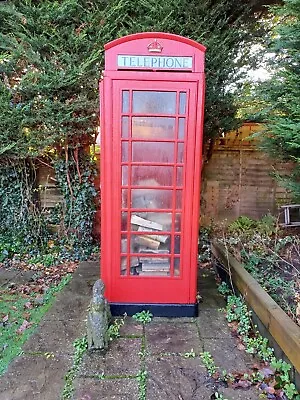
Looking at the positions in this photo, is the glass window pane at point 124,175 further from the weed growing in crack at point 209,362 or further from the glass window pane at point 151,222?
Answer: the weed growing in crack at point 209,362

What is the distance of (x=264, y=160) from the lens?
6176 millimetres

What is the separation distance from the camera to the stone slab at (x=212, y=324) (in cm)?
311

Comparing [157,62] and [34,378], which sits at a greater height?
[157,62]

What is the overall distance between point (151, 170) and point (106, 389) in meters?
1.89

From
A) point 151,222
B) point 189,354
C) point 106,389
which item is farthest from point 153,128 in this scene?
point 106,389

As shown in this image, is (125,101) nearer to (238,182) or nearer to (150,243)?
(150,243)

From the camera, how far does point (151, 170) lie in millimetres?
3350

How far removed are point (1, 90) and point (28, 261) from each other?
2.59 meters

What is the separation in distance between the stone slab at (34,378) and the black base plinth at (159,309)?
792 mm

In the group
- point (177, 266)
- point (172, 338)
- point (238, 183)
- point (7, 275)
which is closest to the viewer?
point (172, 338)

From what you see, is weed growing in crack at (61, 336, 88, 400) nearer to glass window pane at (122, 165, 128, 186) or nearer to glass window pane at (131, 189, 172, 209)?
glass window pane at (131, 189, 172, 209)

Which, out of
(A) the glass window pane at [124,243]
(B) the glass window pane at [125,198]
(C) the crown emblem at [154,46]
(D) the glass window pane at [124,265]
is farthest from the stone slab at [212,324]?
(C) the crown emblem at [154,46]

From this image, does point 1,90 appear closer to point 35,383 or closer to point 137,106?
point 137,106

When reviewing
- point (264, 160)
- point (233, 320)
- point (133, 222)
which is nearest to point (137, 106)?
point (133, 222)
